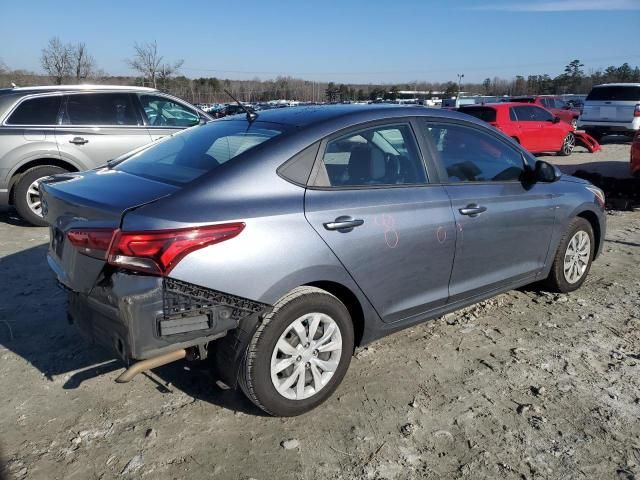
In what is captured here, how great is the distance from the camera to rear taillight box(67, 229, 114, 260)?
2531mm

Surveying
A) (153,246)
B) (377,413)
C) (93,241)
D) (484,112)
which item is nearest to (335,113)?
(153,246)

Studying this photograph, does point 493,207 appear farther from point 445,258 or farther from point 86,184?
point 86,184

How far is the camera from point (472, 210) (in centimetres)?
360

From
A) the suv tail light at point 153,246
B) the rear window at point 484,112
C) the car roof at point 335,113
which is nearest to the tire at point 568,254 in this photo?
the car roof at point 335,113

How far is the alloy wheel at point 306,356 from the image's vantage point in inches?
112

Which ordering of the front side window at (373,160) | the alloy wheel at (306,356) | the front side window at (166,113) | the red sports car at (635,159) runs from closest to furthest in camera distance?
the alloy wheel at (306,356) < the front side window at (373,160) < the front side window at (166,113) < the red sports car at (635,159)

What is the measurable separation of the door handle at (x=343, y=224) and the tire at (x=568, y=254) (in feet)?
7.70

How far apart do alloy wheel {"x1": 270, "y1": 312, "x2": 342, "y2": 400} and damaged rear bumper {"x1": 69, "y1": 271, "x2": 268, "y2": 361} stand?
29 cm

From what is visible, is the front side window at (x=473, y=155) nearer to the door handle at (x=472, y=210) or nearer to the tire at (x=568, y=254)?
the door handle at (x=472, y=210)

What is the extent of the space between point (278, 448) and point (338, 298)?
2.87 ft

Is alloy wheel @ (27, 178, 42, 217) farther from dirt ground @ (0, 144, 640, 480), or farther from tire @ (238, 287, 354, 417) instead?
tire @ (238, 287, 354, 417)

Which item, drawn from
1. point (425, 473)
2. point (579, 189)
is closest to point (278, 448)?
point (425, 473)

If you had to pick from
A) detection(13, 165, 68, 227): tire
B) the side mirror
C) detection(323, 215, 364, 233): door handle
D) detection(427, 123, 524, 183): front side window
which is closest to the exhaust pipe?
detection(323, 215, 364, 233): door handle

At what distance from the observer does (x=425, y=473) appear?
255 centimetres
